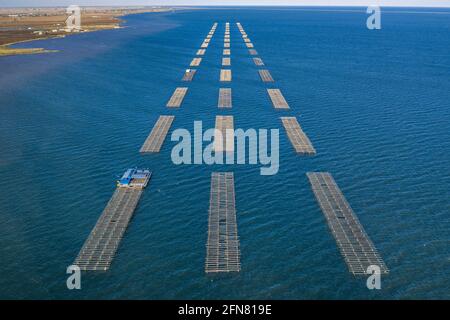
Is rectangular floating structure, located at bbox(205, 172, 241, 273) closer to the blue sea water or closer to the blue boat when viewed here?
the blue sea water

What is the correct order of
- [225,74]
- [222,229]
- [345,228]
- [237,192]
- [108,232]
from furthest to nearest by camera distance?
[225,74]
[237,192]
[222,229]
[345,228]
[108,232]

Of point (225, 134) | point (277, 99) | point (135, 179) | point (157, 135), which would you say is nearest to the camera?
point (135, 179)

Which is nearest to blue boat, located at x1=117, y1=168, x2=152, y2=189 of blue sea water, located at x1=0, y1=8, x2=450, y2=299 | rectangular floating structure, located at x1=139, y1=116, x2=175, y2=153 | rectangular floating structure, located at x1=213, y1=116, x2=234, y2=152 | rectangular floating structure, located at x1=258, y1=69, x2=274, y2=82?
blue sea water, located at x1=0, y1=8, x2=450, y2=299

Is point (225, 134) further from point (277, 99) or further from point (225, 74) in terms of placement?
point (225, 74)

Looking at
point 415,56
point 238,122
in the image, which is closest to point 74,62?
point 238,122

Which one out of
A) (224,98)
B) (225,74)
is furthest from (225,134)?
(225,74)

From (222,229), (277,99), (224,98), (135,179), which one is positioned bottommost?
(222,229)
